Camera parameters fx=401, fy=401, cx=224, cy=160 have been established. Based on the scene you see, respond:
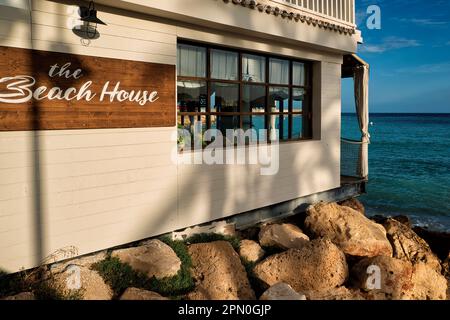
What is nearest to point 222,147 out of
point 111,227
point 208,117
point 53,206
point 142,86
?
point 208,117

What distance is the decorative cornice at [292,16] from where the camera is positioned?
6535mm

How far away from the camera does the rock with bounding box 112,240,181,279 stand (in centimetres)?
505

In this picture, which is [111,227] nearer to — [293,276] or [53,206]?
[53,206]

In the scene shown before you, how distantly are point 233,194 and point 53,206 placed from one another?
321cm

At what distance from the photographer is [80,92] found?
5.00m

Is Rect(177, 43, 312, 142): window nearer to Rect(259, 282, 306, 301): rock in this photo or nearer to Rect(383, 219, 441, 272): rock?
Rect(383, 219, 441, 272): rock

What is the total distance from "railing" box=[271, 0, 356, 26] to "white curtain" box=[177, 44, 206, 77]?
5.95 feet

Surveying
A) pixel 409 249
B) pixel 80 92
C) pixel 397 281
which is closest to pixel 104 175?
pixel 80 92

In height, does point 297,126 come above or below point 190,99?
below

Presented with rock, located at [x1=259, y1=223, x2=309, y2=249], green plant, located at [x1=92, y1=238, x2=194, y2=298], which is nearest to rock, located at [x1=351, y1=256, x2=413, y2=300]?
rock, located at [x1=259, y1=223, x2=309, y2=249]

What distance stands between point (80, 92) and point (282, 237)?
380 centimetres

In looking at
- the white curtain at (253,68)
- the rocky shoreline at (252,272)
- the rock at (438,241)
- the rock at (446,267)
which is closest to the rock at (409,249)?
the rocky shoreline at (252,272)

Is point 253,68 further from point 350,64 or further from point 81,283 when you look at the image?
point 81,283

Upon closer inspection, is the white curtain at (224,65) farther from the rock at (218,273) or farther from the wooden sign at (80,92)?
the rock at (218,273)
